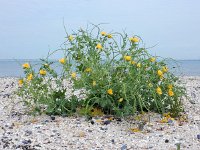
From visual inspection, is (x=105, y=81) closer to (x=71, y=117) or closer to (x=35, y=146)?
(x=71, y=117)

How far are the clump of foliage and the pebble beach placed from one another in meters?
0.18

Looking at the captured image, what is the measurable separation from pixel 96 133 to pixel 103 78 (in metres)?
0.83

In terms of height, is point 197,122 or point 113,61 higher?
point 113,61

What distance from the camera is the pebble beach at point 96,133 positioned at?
4.81m

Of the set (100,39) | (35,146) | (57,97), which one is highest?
(100,39)

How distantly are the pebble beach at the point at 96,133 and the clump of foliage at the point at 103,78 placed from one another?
18cm

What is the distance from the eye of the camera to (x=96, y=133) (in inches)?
205

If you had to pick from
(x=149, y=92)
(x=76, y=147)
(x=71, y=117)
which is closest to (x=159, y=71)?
(x=149, y=92)

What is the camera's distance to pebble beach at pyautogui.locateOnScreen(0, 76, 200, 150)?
4812 millimetres

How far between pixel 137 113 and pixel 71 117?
89 centimetres

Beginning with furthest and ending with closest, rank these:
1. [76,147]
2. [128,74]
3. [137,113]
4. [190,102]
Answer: [190,102], [137,113], [128,74], [76,147]

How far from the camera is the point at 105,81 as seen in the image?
5.72 meters

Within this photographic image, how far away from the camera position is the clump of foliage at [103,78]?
5.70 meters

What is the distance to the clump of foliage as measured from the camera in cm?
→ 570
